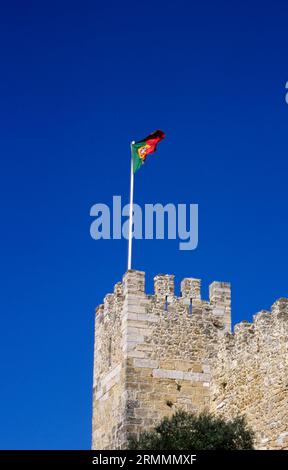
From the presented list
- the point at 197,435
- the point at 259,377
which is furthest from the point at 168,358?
the point at 197,435

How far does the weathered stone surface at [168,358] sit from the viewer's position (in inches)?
1056

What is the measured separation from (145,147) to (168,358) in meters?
6.57

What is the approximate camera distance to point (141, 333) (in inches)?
1136

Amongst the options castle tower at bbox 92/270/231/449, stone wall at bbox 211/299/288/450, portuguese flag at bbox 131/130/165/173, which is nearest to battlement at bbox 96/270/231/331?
castle tower at bbox 92/270/231/449

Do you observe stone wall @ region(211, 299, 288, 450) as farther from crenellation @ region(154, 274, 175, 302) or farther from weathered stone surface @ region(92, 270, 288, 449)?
crenellation @ region(154, 274, 175, 302)

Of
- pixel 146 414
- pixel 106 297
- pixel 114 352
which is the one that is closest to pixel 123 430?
pixel 146 414

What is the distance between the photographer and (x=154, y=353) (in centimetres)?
2872

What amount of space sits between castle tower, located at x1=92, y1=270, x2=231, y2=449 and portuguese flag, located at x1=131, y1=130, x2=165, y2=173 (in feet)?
13.1

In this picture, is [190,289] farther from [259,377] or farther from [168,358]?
[259,377]

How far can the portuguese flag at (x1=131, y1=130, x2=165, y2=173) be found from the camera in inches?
1259

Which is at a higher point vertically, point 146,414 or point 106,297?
point 106,297
